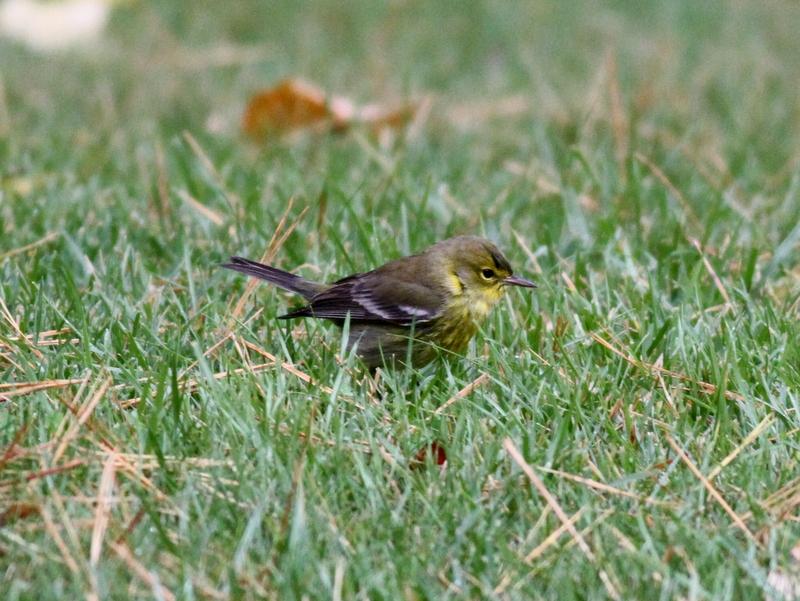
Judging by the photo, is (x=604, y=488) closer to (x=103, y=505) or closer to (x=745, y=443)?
(x=745, y=443)

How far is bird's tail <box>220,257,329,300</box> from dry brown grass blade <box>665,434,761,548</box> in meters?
1.69

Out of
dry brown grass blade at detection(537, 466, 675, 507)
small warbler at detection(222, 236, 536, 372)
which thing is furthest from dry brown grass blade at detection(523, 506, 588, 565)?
small warbler at detection(222, 236, 536, 372)

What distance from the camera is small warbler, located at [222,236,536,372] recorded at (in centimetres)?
423

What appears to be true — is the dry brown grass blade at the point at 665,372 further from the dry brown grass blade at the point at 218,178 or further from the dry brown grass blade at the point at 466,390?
the dry brown grass blade at the point at 218,178

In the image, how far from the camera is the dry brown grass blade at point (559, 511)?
258cm

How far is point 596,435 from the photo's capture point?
3.35m

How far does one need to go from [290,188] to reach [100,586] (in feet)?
12.1

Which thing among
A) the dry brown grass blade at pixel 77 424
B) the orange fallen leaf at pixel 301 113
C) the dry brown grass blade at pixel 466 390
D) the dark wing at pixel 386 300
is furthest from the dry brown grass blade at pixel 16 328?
the orange fallen leaf at pixel 301 113

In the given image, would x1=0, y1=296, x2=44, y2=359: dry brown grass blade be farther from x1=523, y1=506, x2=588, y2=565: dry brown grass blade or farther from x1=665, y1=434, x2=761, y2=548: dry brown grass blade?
x1=665, y1=434, x2=761, y2=548: dry brown grass blade

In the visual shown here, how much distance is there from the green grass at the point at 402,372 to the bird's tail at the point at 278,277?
0.51 ft

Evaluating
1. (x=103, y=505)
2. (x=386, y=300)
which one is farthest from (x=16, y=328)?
(x=386, y=300)

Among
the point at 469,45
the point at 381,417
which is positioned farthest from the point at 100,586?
the point at 469,45

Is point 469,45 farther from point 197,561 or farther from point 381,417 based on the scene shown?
point 197,561

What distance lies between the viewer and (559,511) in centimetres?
283
